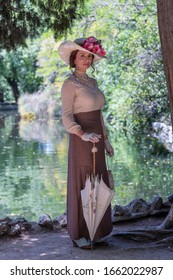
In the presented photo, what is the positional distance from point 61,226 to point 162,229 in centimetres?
119

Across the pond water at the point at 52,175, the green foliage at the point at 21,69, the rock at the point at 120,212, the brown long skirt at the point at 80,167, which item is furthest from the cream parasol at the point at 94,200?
the green foliage at the point at 21,69

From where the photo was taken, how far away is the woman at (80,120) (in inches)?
185

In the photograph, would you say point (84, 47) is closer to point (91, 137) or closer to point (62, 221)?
point (91, 137)

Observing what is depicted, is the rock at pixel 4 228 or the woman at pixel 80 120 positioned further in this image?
the rock at pixel 4 228

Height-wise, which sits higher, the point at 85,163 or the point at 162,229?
the point at 85,163

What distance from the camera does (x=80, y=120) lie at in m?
4.77

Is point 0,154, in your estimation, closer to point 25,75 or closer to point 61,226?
point 61,226

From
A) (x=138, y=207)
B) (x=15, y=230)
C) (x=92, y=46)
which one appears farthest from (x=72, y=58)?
(x=138, y=207)

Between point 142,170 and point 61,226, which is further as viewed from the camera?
point 142,170

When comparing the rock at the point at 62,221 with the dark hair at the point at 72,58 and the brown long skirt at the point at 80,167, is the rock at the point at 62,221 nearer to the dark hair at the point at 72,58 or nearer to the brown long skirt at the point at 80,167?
the brown long skirt at the point at 80,167

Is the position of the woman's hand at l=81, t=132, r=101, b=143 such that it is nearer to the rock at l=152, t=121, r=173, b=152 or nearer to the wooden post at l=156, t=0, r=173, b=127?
the wooden post at l=156, t=0, r=173, b=127
